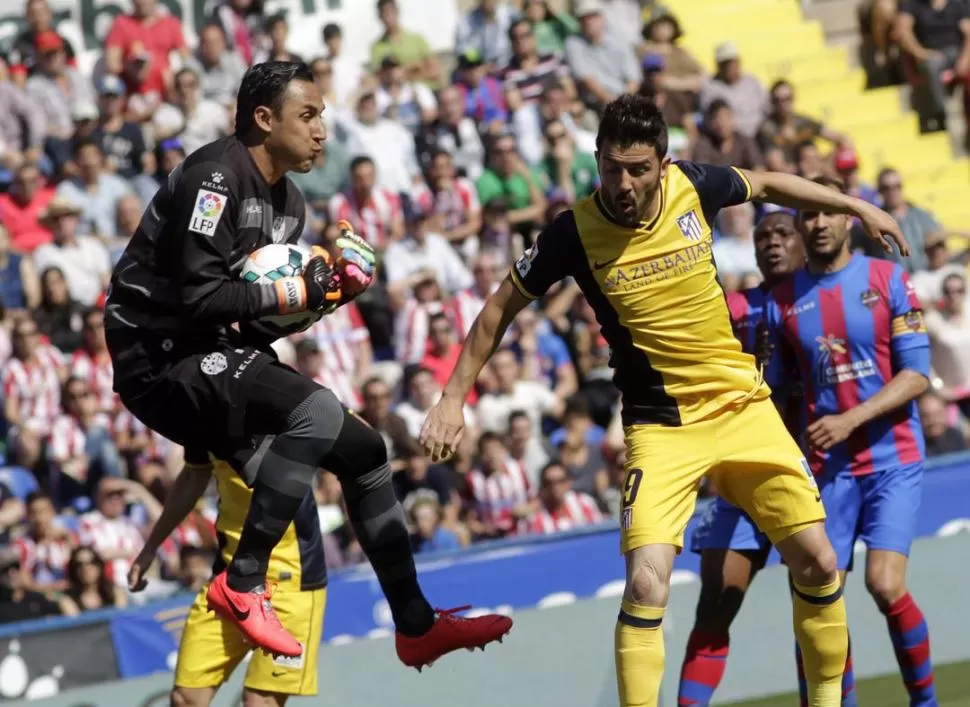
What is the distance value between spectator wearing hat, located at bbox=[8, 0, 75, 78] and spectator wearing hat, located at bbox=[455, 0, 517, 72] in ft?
11.3

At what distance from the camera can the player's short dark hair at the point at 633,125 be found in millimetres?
6438

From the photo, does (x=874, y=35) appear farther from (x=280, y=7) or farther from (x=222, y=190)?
(x=222, y=190)

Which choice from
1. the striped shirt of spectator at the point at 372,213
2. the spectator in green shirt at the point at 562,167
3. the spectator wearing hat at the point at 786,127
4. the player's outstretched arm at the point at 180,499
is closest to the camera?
the player's outstretched arm at the point at 180,499

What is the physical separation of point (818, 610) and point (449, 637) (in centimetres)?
143

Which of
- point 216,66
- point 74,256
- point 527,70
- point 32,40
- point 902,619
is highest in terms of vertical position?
point 32,40

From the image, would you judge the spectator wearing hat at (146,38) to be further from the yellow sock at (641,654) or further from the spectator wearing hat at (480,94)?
the yellow sock at (641,654)

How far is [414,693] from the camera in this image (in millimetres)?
9219

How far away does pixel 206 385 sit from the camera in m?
6.63

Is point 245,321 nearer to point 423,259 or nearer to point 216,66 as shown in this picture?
point 423,259

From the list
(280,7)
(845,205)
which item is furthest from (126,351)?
(280,7)

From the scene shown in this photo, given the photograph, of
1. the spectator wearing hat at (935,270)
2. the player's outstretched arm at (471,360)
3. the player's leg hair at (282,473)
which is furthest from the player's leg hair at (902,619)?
the spectator wearing hat at (935,270)

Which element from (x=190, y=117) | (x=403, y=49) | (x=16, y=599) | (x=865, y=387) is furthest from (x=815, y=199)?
(x=403, y=49)

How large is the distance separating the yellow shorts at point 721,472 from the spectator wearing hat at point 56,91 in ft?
27.4

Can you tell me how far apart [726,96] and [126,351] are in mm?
10098
